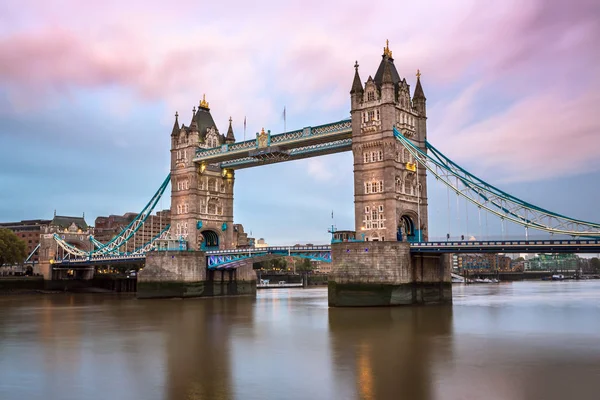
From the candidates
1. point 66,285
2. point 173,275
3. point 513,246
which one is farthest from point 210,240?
point 513,246

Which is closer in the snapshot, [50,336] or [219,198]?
[50,336]

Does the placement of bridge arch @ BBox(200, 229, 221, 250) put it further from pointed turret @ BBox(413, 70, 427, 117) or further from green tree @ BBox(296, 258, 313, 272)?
green tree @ BBox(296, 258, 313, 272)

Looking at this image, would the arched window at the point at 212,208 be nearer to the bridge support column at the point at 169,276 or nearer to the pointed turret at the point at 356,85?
the bridge support column at the point at 169,276

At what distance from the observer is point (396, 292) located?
40.9m

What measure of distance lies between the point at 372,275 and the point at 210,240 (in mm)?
29015

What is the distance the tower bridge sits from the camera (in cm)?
4103

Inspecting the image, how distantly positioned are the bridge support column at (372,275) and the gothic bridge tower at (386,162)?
11.0 feet

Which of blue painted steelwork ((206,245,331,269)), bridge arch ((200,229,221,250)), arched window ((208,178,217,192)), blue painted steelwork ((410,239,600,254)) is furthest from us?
bridge arch ((200,229,221,250))

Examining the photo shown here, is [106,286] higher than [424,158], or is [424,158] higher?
[424,158]

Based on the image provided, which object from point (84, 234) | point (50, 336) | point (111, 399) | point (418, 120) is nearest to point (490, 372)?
point (111, 399)

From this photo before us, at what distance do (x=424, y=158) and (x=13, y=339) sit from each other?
3194 cm

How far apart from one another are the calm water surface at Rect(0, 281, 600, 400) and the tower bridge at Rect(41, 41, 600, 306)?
22.3 feet

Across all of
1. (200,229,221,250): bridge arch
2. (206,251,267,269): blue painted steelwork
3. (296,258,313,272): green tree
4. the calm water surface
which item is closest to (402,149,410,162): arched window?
the calm water surface

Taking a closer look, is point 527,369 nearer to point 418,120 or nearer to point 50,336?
point 50,336
